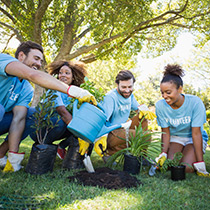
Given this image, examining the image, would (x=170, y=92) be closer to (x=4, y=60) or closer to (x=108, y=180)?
(x=108, y=180)

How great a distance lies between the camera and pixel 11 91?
2352 millimetres

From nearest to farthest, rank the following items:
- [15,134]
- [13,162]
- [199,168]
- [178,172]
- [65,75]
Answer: [178,172]
[13,162]
[15,134]
[199,168]
[65,75]

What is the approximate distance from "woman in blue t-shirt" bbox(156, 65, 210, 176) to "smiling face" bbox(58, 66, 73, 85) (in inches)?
52.0

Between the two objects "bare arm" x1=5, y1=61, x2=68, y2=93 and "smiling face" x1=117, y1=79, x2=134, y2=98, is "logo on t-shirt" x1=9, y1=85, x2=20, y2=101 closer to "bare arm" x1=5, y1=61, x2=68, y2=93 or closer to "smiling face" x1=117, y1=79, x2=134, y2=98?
"bare arm" x1=5, y1=61, x2=68, y2=93

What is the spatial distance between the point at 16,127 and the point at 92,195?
126 cm

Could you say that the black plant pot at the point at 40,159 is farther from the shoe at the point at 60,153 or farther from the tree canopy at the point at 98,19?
the tree canopy at the point at 98,19

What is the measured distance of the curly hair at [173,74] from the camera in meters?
2.59

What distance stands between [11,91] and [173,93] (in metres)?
1.92

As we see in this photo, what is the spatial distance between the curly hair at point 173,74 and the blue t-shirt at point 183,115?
0.99ft

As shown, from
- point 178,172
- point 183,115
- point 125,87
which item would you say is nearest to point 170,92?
point 183,115

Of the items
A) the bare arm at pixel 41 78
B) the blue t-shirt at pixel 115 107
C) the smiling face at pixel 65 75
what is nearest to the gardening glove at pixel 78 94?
the bare arm at pixel 41 78

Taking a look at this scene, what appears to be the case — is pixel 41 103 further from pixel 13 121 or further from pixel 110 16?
pixel 110 16

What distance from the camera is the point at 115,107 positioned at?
9.64ft

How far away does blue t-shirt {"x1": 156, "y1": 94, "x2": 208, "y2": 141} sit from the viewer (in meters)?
2.64
